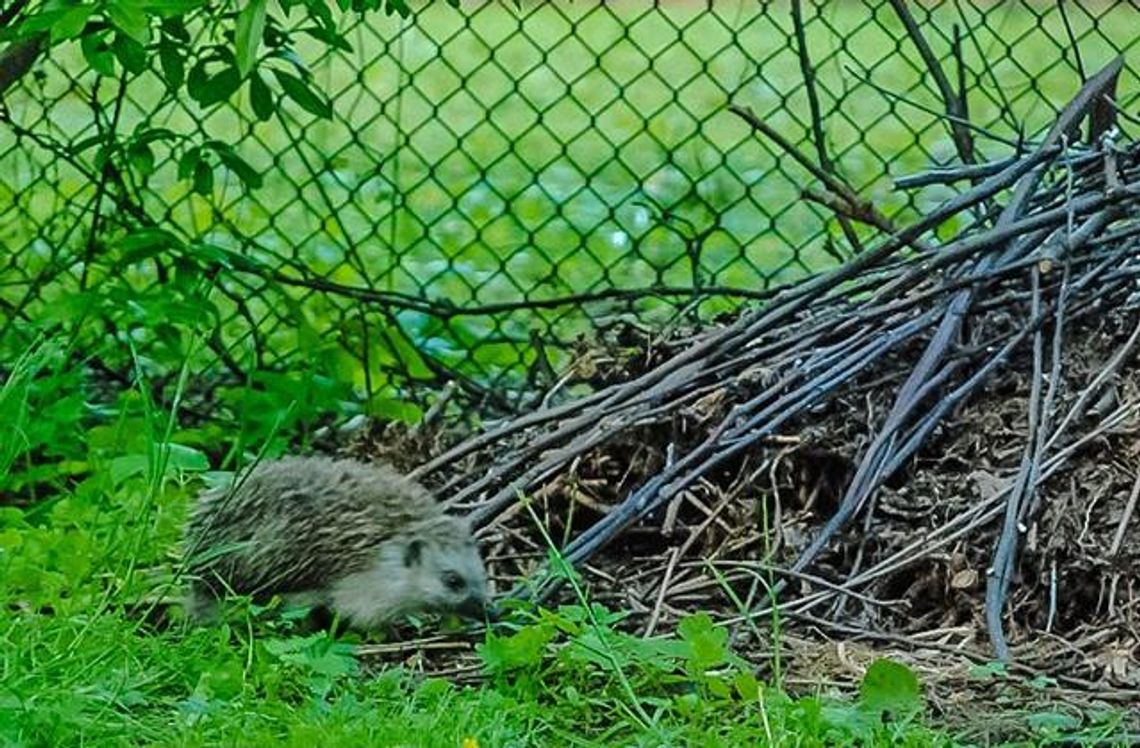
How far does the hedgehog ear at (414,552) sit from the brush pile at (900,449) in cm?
26

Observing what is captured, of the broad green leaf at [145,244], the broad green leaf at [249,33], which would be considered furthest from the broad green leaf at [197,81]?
the broad green leaf at [249,33]

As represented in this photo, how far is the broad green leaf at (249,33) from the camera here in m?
3.62

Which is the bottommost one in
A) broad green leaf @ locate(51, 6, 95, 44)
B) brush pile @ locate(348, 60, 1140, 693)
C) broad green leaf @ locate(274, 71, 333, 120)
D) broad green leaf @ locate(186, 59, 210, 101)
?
brush pile @ locate(348, 60, 1140, 693)

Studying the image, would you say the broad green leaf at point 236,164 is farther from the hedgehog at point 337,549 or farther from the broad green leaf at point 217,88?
the hedgehog at point 337,549

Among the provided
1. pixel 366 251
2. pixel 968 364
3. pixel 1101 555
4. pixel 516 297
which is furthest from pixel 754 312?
pixel 366 251

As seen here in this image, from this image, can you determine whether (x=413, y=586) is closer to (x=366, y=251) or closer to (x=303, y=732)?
(x=303, y=732)

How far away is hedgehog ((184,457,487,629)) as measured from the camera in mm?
4445

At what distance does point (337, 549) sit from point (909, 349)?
52.7 inches

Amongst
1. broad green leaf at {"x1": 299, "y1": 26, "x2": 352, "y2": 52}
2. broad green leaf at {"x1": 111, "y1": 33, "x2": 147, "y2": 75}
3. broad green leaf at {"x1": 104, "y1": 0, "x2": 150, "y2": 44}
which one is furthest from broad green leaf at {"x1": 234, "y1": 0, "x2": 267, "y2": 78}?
broad green leaf at {"x1": 299, "y1": 26, "x2": 352, "y2": 52}

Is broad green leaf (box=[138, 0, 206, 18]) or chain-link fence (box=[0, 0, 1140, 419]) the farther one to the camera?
chain-link fence (box=[0, 0, 1140, 419])

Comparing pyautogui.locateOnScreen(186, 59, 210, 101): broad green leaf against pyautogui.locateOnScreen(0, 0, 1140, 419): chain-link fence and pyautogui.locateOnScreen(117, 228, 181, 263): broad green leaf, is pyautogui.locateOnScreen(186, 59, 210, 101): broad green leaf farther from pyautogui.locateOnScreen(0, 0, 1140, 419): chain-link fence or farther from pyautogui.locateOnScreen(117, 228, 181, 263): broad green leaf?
pyautogui.locateOnScreen(117, 228, 181, 263): broad green leaf

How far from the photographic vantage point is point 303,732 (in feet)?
12.3

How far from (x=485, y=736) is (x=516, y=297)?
12.7ft

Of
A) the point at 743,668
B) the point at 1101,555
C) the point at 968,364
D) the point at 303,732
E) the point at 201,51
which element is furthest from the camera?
the point at 201,51
